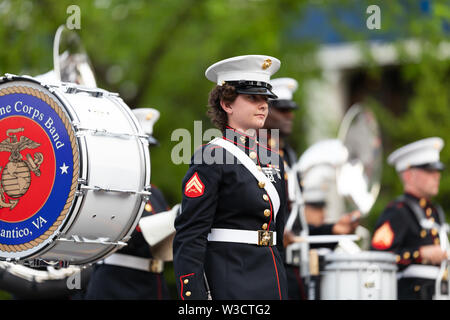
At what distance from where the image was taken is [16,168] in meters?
4.55

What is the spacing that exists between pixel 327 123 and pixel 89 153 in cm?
993

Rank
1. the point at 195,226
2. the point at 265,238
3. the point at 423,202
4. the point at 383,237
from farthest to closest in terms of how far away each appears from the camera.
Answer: the point at 423,202 → the point at 383,237 → the point at 265,238 → the point at 195,226

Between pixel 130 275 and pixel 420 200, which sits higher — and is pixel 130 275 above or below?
below

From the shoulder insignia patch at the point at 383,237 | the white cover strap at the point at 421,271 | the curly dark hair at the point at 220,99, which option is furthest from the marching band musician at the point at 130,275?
the white cover strap at the point at 421,271

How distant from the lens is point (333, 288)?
20.8ft

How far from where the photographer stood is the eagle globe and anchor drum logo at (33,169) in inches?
173

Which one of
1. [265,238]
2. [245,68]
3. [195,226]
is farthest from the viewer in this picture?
[245,68]

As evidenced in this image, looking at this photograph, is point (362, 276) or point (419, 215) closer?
point (362, 276)

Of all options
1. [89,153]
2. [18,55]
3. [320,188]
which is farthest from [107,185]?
[18,55]

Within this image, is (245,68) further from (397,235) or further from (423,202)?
(423,202)

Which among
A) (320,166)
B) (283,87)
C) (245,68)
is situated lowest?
(245,68)

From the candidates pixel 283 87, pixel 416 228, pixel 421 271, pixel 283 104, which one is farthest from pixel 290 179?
pixel 421 271

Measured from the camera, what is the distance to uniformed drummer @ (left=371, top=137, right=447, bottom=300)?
6.93 meters

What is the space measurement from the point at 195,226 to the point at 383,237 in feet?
10.8
